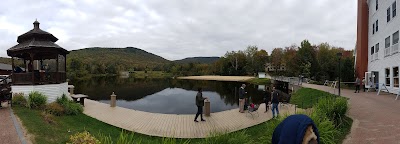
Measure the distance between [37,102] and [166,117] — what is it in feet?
21.3

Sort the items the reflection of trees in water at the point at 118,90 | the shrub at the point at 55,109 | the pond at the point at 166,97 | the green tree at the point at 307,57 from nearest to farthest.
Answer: the shrub at the point at 55,109
the pond at the point at 166,97
the reflection of trees in water at the point at 118,90
the green tree at the point at 307,57

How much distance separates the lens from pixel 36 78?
46.4 ft

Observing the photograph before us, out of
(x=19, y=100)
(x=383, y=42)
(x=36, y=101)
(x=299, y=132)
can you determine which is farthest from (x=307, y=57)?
(x=299, y=132)

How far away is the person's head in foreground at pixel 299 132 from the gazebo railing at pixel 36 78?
15284mm

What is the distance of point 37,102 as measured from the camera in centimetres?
1203

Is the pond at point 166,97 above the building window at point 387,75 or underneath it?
underneath

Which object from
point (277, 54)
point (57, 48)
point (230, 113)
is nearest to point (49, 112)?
point (57, 48)

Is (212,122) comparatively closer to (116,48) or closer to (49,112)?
(49,112)

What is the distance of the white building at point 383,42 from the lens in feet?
55.4

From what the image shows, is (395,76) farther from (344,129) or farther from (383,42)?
(344,129)

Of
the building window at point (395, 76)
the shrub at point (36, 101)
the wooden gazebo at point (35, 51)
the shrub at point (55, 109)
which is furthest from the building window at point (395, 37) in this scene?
the wooden gazebo at point (35, 51)

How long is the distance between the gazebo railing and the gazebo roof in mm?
1379

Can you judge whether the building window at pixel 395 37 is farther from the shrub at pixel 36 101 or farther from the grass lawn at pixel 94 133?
the shrub at pixel 36 101

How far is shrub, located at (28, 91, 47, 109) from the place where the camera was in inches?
465
